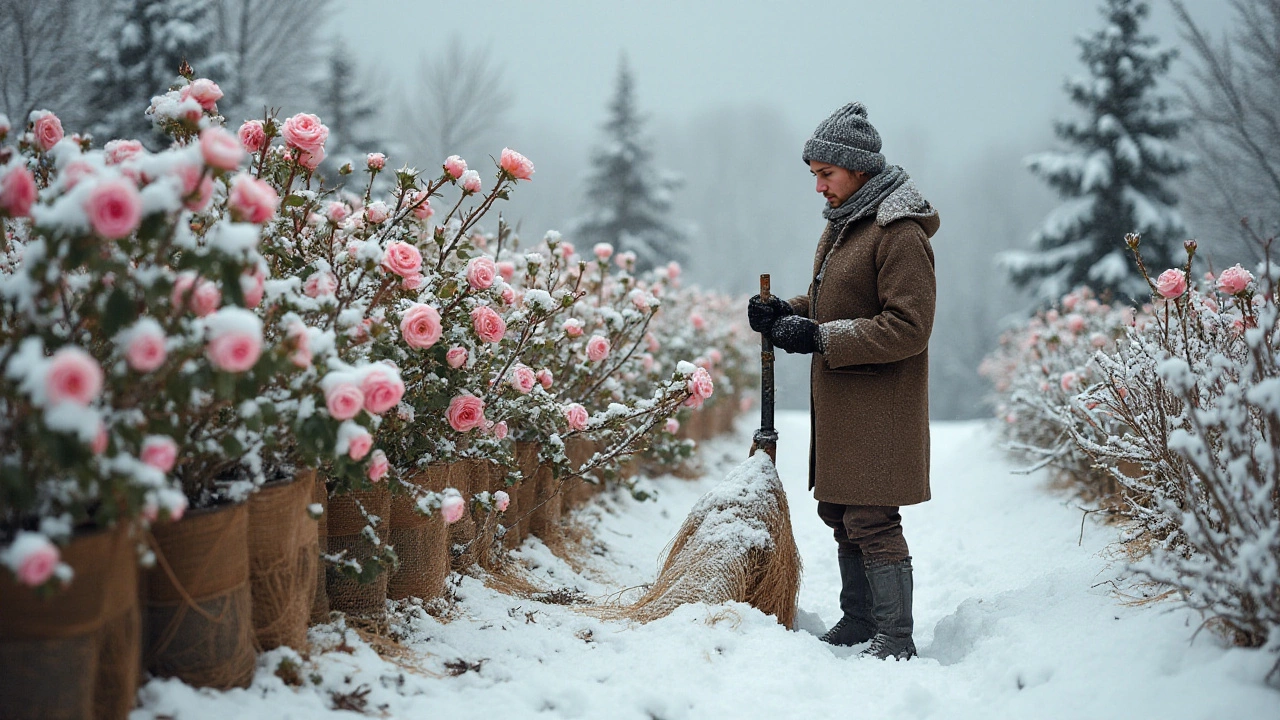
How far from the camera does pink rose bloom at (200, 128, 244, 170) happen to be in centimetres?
152

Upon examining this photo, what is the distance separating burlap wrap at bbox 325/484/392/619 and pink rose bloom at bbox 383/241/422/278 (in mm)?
695

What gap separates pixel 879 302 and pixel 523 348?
1.40 meters

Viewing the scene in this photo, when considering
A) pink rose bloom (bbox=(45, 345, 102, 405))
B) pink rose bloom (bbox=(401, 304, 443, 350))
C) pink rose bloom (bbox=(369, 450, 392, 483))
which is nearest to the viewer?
pink rose bloom (bbox=(45, 345, 102, 405))

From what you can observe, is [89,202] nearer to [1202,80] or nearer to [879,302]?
[879,302]

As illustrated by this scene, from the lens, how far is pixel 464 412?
252 cm

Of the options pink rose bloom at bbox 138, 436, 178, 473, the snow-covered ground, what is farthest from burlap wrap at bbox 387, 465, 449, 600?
pink rose bloom at bbox 138, 436, 178, 473

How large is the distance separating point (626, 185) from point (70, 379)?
53.8 feet

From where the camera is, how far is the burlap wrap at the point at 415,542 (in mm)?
2600

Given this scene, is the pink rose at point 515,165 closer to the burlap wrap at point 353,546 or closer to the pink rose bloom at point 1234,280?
the burlap wrap at point 353,546

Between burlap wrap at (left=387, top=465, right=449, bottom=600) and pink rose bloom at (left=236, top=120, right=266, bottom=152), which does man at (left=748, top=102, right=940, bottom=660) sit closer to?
burlap wrap at (left=387, top=465, right=449, bottom=600)

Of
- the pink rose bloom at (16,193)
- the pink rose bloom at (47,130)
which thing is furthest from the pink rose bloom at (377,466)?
the pink rose bloom at (47,130)

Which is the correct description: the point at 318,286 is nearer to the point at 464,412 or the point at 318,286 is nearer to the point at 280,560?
the point at 464,412

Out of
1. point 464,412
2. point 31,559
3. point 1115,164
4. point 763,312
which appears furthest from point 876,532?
point 1115,164

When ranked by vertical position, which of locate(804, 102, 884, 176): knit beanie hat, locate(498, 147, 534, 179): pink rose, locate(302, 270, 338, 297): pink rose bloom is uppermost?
locate(804, 102, 884, 176): knit beanie hat
